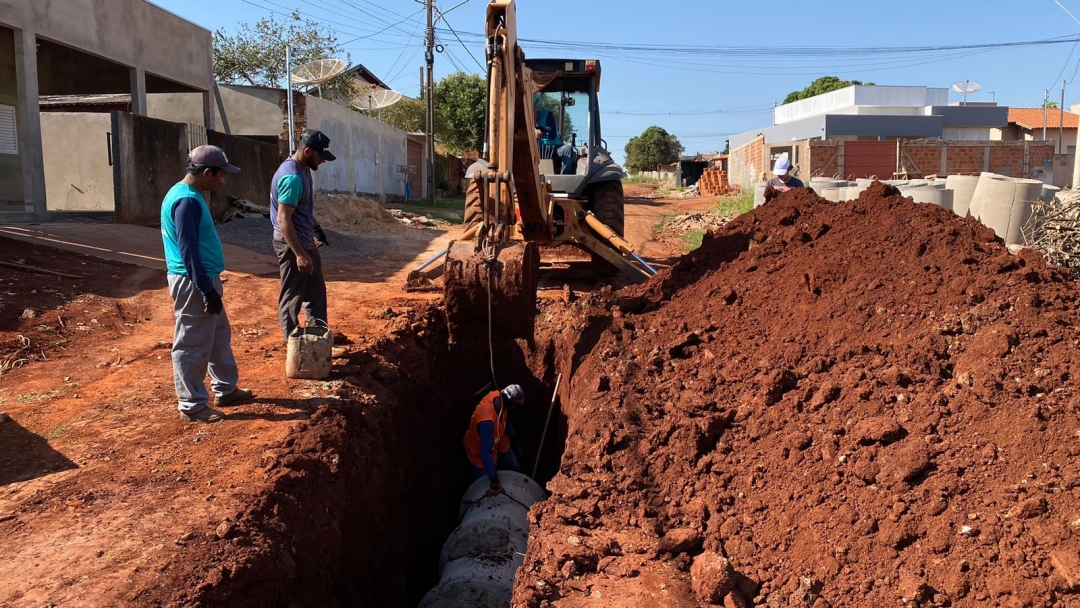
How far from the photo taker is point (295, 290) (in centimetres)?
596

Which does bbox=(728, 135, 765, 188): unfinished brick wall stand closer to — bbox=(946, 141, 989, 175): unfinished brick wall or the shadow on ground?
bbox=(946, 141, 989, 175): unfinished brick wall

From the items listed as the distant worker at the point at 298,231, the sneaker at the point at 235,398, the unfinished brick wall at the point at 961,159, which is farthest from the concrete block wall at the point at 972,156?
the sneaker at the point at 235,398

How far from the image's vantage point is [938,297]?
4.78 meters

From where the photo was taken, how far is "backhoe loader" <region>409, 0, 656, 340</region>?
5633 mm

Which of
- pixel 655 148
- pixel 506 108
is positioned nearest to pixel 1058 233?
pixel 506 108

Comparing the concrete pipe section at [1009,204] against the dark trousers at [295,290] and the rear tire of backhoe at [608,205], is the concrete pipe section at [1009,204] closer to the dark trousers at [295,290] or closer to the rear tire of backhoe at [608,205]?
the rear tire of backhoe at [608,205]

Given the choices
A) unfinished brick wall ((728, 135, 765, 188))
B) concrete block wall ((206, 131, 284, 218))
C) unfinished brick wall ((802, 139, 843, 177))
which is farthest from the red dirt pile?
unfinished brick wall ((728, 135, 765, 188))

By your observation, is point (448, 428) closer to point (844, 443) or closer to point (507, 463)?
point (507, 463)

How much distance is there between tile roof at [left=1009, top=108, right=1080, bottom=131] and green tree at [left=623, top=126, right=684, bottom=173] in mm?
26053

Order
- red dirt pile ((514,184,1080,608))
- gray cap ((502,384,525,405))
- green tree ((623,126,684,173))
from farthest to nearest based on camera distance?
green tree ((623,126,684,173)) → gray cap ((502,384,525,405)) → red dirt pile ((514,184,1080,608))

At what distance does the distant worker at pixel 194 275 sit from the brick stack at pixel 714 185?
3603 cm

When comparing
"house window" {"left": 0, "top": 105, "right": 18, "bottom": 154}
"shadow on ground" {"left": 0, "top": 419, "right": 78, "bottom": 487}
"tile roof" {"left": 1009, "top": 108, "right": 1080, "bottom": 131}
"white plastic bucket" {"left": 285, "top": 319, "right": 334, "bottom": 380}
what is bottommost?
"shadow on ground" {"left": 0, "top": 419, "right": 78, "bottom": 487}

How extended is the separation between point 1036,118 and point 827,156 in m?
35.1

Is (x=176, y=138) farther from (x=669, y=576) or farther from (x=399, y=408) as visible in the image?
(x=669, y=576)
